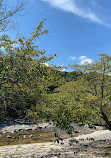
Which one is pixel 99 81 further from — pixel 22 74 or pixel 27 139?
pixel 27 139

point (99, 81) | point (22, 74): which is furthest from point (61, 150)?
point (22, 74)

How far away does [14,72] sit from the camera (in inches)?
231

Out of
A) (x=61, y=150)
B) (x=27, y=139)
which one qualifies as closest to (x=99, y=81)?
(x=61, y=150)

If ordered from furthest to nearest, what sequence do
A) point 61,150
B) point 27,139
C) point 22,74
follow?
point 27,139
point 61,150
point 22,74

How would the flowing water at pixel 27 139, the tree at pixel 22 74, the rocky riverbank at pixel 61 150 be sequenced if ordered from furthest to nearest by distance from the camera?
the flowing water at pixel 27 139, the rocky riverbank at pixel 61 150, the tree at pixel 22 74

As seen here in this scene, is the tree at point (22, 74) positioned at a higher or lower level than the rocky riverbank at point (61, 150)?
higher

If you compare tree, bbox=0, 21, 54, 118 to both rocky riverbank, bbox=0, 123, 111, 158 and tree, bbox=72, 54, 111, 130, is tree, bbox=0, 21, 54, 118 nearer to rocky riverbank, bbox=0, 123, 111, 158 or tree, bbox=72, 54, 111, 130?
rocky riverbank, bbox=0, 123, 111, 158

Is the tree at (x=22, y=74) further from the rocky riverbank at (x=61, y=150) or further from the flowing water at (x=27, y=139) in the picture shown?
the flowing water at (x=27, y=139)

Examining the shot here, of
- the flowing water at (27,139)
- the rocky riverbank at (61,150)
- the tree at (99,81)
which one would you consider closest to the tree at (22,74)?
the rocky riverbank at (61,150)

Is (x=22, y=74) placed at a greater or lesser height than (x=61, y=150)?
greater

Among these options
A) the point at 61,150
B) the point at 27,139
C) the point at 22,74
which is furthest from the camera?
the point at 27,139

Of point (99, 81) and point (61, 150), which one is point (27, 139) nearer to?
point (61, 150)

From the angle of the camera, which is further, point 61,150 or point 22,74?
point 61,150

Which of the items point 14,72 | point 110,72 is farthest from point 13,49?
point 110,72
